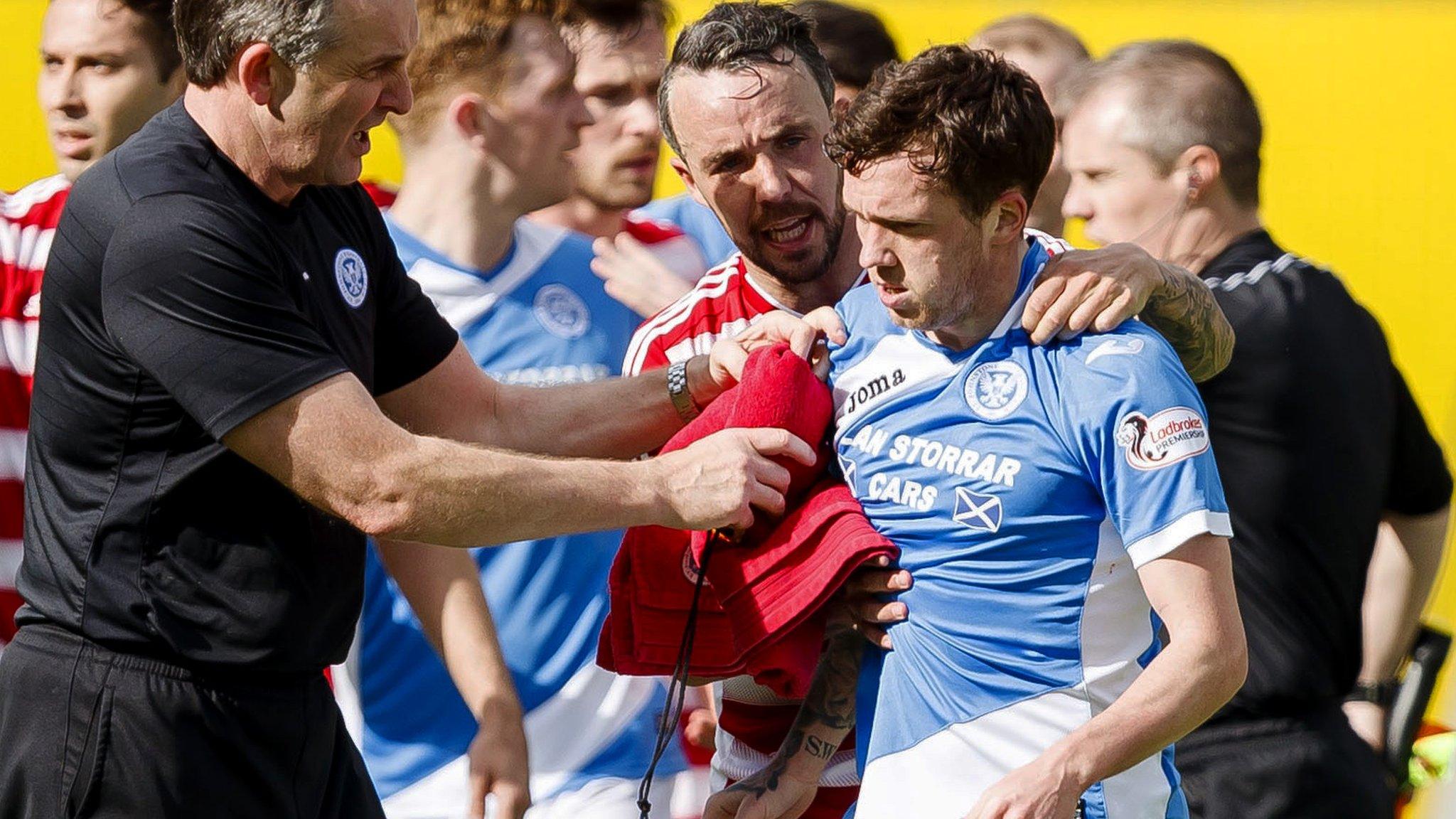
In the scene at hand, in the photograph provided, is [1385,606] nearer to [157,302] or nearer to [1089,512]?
[1089,512]

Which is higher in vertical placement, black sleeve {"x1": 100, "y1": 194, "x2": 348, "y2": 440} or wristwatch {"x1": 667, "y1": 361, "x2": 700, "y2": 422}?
black sleeve {"x1": 100, "y1": 194, "x2": 348, "y2": 440}

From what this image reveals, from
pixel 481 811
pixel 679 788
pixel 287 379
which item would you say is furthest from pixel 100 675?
pixel 679 788

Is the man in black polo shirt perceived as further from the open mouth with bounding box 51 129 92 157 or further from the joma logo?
the open mouth with bounding box 51 129 92 157

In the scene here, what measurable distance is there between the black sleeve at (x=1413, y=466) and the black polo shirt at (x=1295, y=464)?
18 centimetres

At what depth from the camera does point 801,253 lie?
334 centimetres

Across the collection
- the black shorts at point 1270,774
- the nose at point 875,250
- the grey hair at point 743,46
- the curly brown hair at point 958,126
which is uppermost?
the curly brown hair at point 958,126

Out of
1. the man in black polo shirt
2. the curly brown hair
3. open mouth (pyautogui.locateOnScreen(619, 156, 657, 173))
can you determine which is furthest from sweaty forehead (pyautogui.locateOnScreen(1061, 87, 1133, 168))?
the curly brown hair

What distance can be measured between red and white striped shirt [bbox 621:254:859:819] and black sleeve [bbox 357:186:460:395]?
43 cm

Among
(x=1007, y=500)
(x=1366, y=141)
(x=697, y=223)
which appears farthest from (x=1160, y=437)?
(x=1366, y=141)

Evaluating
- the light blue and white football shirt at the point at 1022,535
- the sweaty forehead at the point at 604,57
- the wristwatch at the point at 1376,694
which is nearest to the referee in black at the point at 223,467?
the light blue and white football shirt at the point at 1022,535

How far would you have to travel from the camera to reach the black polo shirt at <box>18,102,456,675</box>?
2.67 metres

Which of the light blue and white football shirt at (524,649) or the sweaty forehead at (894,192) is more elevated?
the sweaty forehead at (894,192)

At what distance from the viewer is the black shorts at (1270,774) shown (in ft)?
12.7

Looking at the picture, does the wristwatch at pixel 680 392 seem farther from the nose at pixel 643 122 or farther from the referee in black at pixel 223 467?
the nose at pixel 643 122
